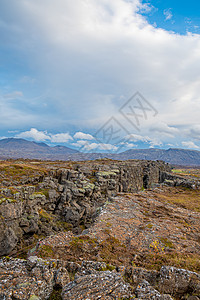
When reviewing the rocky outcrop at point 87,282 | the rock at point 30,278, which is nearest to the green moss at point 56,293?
the rocky outcrop at point 87,282

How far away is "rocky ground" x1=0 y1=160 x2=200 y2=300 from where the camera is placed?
24.6 ft

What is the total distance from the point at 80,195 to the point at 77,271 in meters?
21.4

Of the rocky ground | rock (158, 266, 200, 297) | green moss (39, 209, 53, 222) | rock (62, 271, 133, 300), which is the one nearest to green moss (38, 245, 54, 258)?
the rocky ground

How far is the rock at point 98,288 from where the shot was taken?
264 inches

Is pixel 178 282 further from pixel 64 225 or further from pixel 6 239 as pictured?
pixel 64 225

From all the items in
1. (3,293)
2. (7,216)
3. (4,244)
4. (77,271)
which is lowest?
(4,244)

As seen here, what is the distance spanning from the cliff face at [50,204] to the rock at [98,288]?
43.9 feet

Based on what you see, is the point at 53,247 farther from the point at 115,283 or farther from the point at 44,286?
the point at 115,283

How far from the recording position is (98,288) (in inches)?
275

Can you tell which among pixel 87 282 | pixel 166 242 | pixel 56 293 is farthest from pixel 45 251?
pixel 166 242

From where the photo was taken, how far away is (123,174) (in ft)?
153

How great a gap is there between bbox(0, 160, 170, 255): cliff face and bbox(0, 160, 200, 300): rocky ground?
11cm

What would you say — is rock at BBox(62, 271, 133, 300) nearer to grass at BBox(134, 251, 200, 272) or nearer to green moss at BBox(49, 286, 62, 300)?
green moss at BBox(49, 286, 62, 300)

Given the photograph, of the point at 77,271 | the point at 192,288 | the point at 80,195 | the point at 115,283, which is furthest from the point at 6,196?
the point at 192,288
